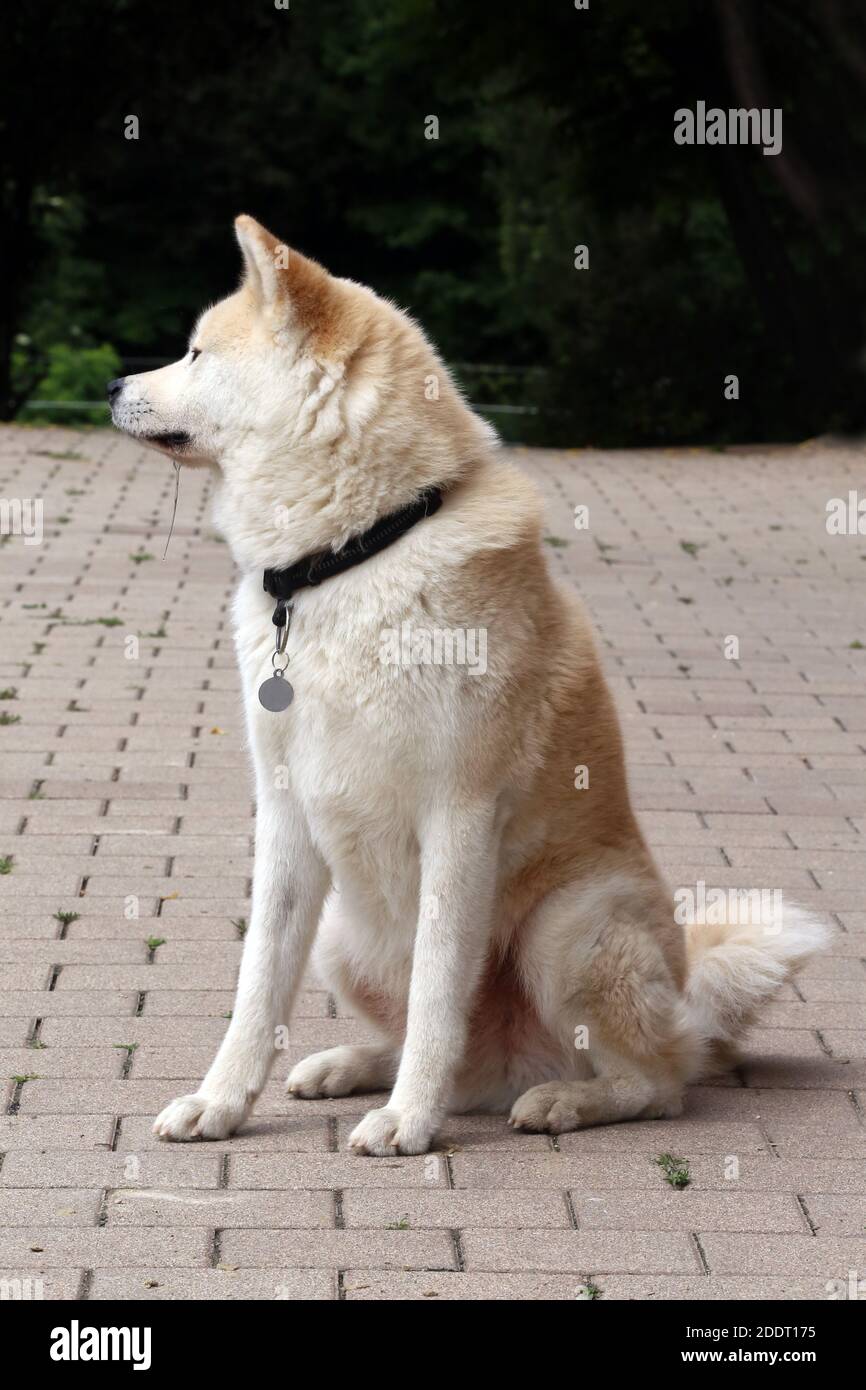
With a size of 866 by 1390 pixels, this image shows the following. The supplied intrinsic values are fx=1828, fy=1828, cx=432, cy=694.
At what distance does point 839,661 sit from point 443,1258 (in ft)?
20.8

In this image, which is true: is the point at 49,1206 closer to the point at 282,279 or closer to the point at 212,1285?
the point at 212,1285

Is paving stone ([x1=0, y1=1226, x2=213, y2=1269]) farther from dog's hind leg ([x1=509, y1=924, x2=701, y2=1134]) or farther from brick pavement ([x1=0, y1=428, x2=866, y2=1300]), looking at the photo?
dog's hind leg ([x1=509, y1=924, x2=701, y2=1134])

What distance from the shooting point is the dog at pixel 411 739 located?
379 centimetres

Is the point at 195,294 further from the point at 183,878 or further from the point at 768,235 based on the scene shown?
the point at 183,878

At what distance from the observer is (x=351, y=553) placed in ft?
12.6

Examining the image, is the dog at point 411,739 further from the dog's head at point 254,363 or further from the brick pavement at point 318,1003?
the brick pavement at point 318,1003

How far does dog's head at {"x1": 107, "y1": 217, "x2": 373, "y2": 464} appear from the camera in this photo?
3.82 meters

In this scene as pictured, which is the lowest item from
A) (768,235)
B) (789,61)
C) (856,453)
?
(856,453)

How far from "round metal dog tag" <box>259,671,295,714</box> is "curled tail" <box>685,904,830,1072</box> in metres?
1.16

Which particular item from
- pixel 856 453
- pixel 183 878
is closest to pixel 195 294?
pixel 856 453

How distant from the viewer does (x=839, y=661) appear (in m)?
9.22

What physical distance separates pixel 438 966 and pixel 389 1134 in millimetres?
366

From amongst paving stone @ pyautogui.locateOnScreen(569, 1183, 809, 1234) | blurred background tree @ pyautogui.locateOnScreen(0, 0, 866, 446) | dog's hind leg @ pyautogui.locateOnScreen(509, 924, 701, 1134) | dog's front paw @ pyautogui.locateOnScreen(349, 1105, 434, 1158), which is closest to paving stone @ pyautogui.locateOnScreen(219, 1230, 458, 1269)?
paving stone @ pyautogui.locateOnScreen(569, 1183, 809, 1234)

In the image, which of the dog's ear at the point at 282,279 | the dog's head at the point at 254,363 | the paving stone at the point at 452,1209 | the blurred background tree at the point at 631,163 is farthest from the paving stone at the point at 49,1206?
the blurred background tree at the point at 631,163
